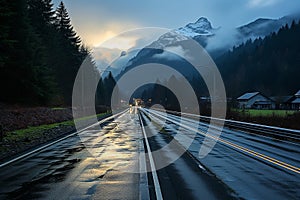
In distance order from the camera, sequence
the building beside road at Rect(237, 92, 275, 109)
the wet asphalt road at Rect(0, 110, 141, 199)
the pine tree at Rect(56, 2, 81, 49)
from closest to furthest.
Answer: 1. the wet asphalt road at Rect(0, 110, 141, 199)
2. the pine tree at Rect(56, 2, 81, 49)
3. the building beside road at Rect(237, 92, 275, 109)

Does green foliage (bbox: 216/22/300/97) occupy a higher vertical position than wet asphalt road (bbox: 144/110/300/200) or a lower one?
higher

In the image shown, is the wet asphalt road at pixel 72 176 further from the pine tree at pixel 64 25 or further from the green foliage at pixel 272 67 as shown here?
the green foliage at pixel 272 67

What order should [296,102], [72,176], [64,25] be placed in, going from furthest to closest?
[296,102] < [64,25] < [72,176]

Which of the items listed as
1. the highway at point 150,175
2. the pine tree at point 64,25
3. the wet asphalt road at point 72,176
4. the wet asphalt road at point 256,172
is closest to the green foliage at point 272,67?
the pine tree at point 64,25

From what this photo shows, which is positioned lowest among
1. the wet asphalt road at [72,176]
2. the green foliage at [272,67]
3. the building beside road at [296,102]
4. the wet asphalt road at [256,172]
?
the wet asphalt road at [256,172]

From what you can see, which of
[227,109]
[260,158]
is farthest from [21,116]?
[227,109]

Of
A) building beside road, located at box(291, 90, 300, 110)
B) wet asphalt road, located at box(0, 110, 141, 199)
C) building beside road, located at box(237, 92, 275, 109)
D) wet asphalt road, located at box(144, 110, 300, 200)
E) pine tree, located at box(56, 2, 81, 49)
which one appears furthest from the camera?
building beside road, located at box(237, 92, 275, 109)

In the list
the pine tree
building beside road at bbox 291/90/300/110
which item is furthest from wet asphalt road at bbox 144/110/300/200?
building beside road at bbox 291/90/300/110

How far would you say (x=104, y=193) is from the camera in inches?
259

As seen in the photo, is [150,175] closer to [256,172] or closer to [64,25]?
[256,172]

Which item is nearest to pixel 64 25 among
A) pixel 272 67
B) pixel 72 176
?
pixel 72 176

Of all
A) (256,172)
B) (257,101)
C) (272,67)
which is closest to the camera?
(256,172)

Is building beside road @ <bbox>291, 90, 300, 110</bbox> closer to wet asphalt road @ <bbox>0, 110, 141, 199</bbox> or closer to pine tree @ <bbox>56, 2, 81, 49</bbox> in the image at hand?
pine tree @ <bbox>56, 2, 81, 49</bbox>

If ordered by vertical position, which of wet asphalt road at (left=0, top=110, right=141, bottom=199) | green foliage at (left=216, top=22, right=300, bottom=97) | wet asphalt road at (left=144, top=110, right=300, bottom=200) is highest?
green foliage at (left=216, top=22, right=300, bottom=97)
